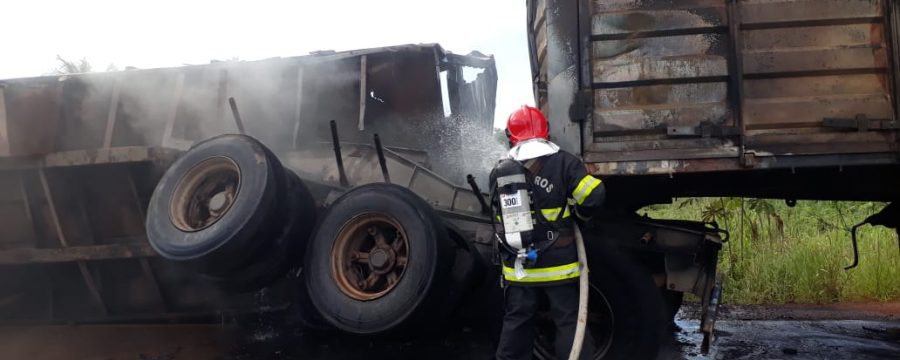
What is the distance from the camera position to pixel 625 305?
384cm

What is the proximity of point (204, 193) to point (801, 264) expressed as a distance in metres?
6.83

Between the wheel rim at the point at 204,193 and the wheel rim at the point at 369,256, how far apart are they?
2.80 ft

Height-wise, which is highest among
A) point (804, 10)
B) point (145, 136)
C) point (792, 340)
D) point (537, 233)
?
point (804, 10)

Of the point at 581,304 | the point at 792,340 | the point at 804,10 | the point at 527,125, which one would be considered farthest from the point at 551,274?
the point at 792,340

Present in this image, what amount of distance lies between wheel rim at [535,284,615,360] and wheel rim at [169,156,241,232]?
7.19 feet

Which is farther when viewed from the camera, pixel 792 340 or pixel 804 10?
pixel 792 340

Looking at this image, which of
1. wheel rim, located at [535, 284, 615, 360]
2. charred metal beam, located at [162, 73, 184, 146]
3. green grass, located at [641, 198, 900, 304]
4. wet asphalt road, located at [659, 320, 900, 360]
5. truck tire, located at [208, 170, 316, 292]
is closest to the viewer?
wheel rim, located at [535, 284, 615, 360]

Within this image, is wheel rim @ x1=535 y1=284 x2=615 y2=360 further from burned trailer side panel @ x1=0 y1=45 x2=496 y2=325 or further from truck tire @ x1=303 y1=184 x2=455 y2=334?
burned trailer side panel @ x1=0 y1=45 x2=496 y2=325

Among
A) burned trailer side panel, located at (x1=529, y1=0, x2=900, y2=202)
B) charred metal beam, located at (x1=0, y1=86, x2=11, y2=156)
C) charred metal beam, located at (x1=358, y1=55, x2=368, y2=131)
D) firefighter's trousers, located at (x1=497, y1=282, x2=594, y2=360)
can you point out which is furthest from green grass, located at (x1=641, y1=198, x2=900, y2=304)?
charred metal beam, located at (x1=0, y1=86, x2=11, y2=156)

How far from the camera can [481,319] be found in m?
4.18

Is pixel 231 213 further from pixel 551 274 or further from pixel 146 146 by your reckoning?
pixel 551 274

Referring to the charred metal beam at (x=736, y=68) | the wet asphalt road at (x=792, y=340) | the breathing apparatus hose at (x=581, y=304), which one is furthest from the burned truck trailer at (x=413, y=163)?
the wet asphalt road at (x=792, y=340)

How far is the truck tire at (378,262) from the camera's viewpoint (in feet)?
11.6

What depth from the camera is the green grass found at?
7.18 metres
